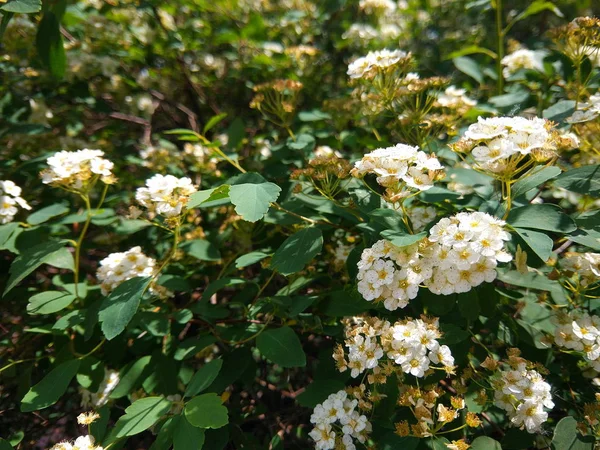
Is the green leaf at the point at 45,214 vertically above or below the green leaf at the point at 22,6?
below

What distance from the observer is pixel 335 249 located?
5.62 ft

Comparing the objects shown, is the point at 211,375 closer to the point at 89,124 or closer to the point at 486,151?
the point at 486,151

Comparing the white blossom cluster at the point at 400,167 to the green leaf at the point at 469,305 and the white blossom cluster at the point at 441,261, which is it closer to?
the white blossom cluster at the point at 441,261

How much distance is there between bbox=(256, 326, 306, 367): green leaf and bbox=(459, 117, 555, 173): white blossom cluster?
71 cm

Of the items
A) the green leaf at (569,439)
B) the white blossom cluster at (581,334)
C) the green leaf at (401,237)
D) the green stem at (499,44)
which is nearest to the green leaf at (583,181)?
the white blossom cluster at (581,334)

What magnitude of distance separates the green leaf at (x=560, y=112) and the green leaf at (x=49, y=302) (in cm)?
176

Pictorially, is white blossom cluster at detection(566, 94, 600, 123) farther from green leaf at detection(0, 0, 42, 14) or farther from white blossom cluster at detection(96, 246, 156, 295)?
green leaf at detection(0, 0, 42, 14)

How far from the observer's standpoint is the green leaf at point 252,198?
113cm

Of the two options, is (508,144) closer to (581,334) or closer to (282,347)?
(581,334)

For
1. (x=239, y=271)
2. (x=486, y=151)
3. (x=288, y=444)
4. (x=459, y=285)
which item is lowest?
(x=288, y=444)

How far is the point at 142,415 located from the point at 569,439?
1131 mm

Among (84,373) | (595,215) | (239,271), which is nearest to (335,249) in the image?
(239,271)

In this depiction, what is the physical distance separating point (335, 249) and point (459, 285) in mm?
662

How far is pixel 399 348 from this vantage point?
1134 millimetres
